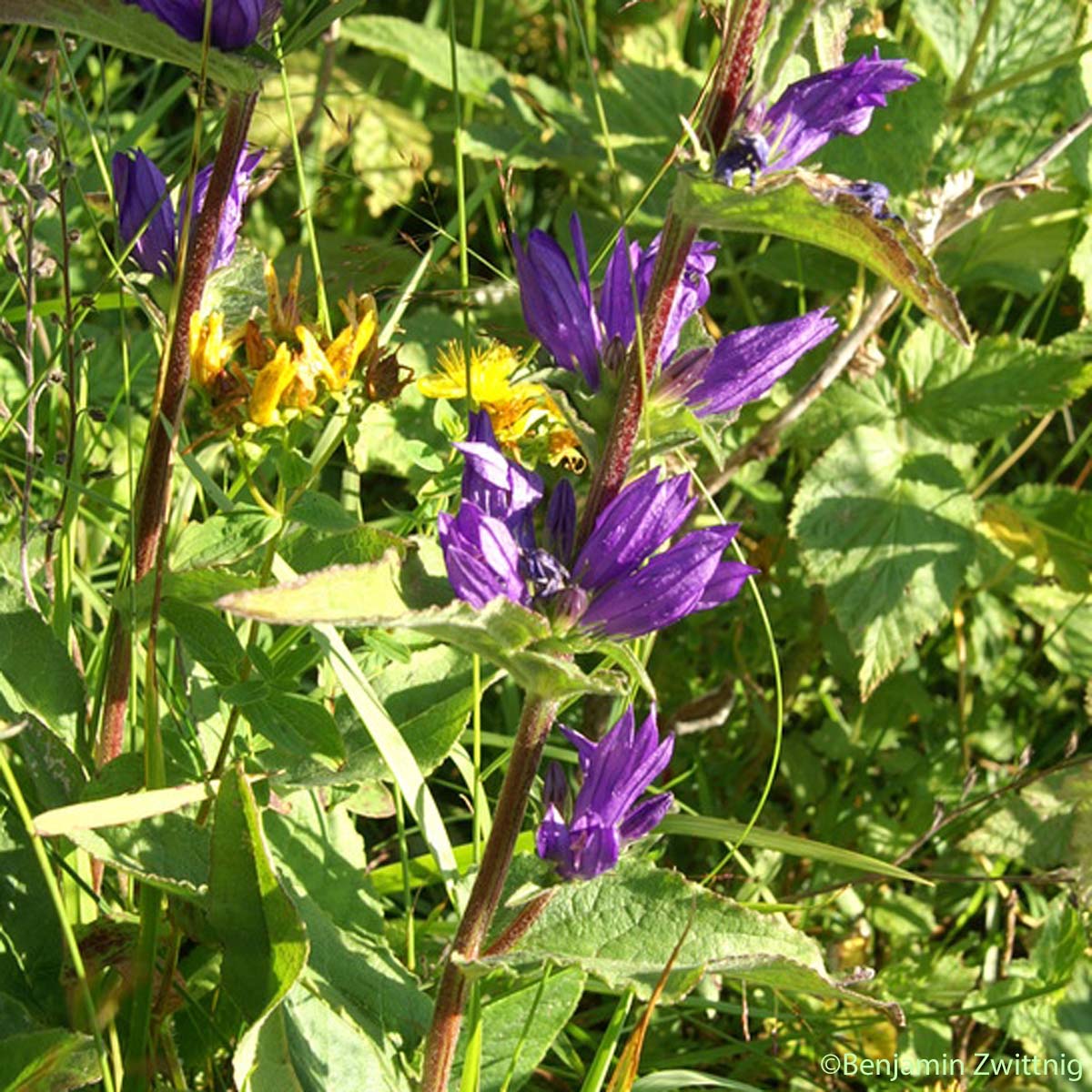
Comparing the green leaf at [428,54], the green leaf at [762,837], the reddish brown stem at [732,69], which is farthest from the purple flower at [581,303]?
the green leaf at [428,54]

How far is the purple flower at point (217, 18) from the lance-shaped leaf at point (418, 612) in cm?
43

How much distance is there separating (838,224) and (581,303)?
260 mm

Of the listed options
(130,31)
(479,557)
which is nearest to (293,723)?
(479,557)

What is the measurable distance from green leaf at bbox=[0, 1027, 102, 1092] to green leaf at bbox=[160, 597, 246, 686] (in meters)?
0.35

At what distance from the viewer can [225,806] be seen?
3.85ft

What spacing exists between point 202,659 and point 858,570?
37.4 inches

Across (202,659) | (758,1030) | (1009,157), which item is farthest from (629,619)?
(1009,157)

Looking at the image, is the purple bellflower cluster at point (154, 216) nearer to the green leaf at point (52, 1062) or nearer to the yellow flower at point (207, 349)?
the yellow flower at point (207, 349)

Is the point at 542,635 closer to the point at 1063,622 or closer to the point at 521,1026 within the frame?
the point at 521,1026

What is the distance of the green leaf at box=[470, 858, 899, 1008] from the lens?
118 centimetres

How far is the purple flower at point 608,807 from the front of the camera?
3.92ft

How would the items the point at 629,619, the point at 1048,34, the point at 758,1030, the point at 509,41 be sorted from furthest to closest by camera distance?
the point at 509,41, the point at 1048,34, the point at 758,1030, the point at 629,619

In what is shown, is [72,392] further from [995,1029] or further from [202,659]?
[995,1029]

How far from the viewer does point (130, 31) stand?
3.75 feet
